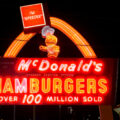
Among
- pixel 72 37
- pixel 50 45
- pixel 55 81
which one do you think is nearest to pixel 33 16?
pixel 50 45

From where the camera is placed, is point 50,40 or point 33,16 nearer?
point 50,40

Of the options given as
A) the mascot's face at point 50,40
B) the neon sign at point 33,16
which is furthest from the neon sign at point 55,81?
the neon sign at point 33,16

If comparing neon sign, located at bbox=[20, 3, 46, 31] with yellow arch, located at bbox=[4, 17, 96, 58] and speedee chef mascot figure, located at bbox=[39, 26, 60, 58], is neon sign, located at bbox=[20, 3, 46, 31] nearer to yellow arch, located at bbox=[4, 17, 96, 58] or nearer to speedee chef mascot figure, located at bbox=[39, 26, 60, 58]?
speedee chef mascot figure, located at bbox=[39, 26, 60, 58]

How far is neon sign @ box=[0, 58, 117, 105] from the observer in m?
13.0

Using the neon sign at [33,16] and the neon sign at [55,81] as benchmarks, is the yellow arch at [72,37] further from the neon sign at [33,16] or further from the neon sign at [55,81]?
the neon sign at [33,16]

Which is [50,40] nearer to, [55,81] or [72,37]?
[72,37]

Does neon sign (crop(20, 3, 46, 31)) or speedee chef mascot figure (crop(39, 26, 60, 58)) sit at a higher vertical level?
neon sign (crop(20, 3, 46, 31))

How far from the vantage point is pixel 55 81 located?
13.0 meters

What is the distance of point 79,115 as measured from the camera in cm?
5919

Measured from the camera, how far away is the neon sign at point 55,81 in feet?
42.6

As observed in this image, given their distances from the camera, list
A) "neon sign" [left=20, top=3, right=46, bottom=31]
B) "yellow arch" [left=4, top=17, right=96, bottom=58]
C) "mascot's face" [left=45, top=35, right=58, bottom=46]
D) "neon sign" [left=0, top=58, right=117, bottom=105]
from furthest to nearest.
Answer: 1. "neon sign" [left=20, top=3, right=46, bottom=31]
2. "mascot's face" [left=45, top=35, right=58, bottom=46]
3. "yellow arch" [left=4, top=17, right=96, bottom=58]
4. "neon sign" [left=0, top=58, right=117, bottom=105]

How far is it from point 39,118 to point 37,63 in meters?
43.3

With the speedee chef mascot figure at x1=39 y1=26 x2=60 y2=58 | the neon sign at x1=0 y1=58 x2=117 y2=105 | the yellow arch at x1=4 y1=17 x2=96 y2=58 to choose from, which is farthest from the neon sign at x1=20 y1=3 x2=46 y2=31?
the neon sign at x1=0 y1=58 x2=117 y2=105

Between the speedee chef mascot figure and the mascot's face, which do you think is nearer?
the speedee chef mascot figure
